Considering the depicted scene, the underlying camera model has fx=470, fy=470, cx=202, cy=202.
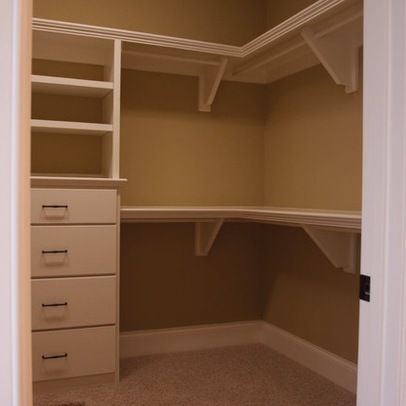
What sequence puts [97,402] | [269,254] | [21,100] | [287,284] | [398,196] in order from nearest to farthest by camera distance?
[21,100]
[398,196]
[97,402]
[287,284]
[269,254]

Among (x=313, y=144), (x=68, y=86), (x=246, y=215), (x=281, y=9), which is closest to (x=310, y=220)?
(x=246, y=215)

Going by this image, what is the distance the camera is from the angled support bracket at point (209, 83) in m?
2.74

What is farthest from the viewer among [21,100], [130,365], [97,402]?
[130,365]

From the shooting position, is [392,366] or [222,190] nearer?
[392,366]

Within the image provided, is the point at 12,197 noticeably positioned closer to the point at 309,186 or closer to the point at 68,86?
the point at 68,86

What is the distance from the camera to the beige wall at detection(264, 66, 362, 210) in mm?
2346

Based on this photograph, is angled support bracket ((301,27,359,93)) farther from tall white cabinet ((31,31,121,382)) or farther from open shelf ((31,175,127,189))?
open shelf ((31,175,127,189))

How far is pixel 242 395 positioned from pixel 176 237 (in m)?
1.04

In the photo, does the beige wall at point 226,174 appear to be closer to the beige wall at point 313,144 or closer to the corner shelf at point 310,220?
the beige wall at point 313,144

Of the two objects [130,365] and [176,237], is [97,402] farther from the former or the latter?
[176,237]

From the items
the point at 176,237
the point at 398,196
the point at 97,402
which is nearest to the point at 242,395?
the point at 97,402

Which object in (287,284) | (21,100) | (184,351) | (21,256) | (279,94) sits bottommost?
(184,351)

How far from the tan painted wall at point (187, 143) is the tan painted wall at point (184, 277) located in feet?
0.69

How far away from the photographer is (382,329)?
895 mm
